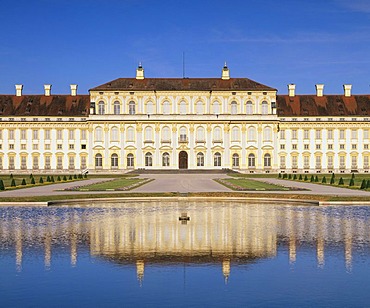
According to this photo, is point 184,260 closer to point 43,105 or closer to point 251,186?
point 251,186

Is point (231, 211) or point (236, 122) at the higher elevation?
point (236, 122)

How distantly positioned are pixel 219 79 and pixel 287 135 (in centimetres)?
1041

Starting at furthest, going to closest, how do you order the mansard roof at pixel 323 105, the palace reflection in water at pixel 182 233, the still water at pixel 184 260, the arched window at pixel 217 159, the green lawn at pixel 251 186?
the mansard roof at pixel 323 105 → the arched window at pixel 217 159 → the green lawn at pixel 251 186 → the palace reflection in water at pixel 182 233 → the still water at pixel 184 260

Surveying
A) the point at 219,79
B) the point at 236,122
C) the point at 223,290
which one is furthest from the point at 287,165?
the point at 223,290

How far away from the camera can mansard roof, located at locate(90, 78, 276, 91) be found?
229 feet

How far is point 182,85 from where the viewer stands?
70.8 metres

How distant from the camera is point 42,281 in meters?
9.77

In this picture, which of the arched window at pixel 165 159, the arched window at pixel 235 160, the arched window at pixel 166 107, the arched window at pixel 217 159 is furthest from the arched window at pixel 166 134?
the arched window at pixel 235 160

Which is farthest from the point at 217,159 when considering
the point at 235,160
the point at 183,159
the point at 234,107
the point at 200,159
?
the point at 234,107

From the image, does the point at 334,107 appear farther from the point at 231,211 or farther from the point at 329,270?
the point at 329,270

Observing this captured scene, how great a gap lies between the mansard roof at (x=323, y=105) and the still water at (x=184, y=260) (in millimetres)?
52496

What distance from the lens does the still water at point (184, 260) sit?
8.89m

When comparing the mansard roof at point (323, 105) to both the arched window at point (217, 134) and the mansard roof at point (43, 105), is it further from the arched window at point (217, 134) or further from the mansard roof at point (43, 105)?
the mansard roof at point (43, 105)

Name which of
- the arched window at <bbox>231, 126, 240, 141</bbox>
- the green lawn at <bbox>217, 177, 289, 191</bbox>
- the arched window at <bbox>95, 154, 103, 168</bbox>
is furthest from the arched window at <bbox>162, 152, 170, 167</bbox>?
the green lawn at <bbox>217, 177, 289, 191</bbox>
